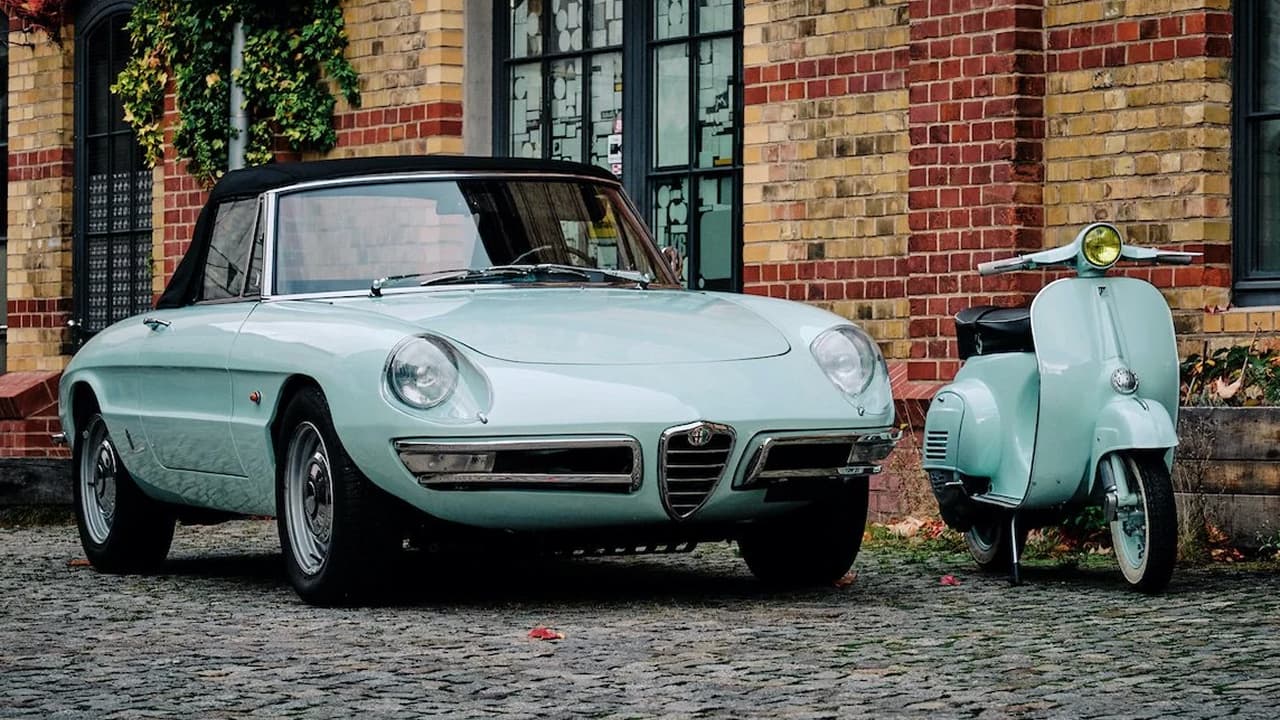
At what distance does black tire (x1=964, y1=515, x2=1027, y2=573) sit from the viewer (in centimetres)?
834

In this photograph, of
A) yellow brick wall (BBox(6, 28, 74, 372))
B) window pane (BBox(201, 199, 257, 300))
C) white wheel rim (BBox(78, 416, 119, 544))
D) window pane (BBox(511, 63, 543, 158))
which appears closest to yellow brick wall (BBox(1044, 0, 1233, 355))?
window pane (BBox(201, 199, 257, 300))

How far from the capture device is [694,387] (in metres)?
7.11

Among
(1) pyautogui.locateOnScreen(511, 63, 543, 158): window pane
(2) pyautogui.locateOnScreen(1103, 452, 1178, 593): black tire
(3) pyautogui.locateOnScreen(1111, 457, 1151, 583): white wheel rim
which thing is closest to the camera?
(2) pyautogui.locateOnScreen(1103, 452, 1178, 593): black tire

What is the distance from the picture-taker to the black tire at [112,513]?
9008 millimetres

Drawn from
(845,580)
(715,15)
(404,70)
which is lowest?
(845,580)

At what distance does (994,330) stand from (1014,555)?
80 cm

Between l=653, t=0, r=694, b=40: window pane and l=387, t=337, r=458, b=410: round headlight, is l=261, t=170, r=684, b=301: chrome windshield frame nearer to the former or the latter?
l=387, t=337, r=458, b=410: round headlight

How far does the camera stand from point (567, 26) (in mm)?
13117

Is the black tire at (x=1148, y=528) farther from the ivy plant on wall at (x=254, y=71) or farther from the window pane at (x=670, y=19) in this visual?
the ivy plant on wall at (x=254, y=71)

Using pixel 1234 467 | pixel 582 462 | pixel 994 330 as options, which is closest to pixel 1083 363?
pixel 994 330

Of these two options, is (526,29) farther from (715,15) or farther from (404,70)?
(715,15)

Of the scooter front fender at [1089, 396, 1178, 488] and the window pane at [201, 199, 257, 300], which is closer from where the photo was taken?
the scooter front fender at [1089, 396, 1178, 488]

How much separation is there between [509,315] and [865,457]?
119 centimetres

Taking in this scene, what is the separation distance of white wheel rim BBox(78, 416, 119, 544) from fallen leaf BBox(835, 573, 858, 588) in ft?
9.30
